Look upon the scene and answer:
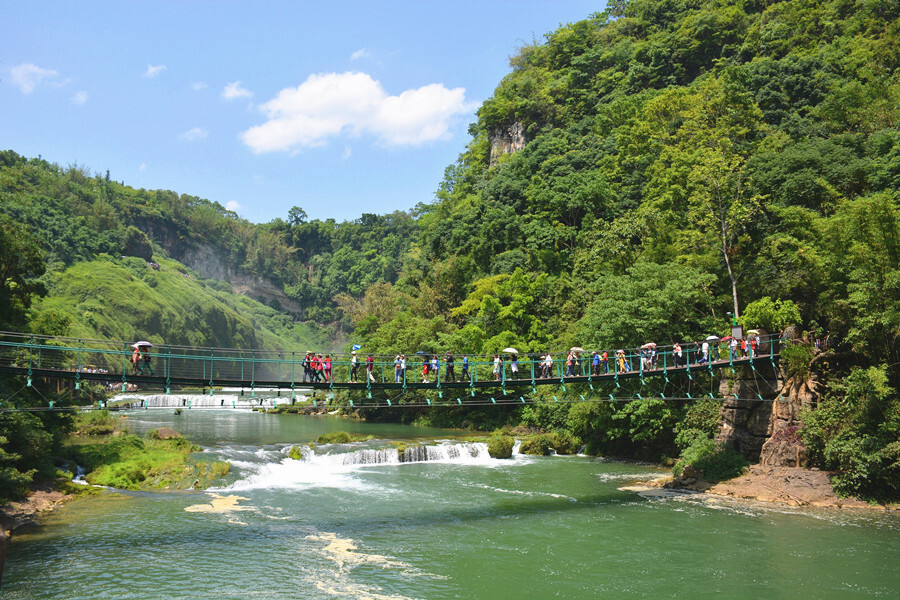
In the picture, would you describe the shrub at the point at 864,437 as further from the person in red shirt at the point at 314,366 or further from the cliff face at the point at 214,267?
the cliff face at the point at 214,267

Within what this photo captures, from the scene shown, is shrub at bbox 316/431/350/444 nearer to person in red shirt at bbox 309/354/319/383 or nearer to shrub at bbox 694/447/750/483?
person in red shirt at bbox 309/354/319/383

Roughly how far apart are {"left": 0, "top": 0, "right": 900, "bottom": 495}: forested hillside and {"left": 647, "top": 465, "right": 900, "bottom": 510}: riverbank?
80 cm

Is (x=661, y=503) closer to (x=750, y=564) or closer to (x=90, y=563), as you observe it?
(x=750, y=564)

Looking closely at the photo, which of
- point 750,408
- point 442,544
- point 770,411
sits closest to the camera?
point 442,544

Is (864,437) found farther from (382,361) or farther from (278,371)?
(382,361)

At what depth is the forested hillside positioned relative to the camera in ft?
Answer: 71.4

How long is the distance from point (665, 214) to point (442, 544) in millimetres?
23895

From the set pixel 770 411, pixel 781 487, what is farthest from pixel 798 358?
pixel 781 487

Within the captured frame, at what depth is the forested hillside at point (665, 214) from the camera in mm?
21766

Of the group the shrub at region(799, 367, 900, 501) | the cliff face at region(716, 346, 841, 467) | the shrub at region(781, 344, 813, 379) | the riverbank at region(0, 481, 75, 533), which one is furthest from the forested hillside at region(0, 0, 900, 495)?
the riverbank at region(0, 481, 75, 533)

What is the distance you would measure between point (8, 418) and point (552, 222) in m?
35.6

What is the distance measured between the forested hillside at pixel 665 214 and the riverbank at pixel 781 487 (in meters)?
0.80

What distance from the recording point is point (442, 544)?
16.2 m

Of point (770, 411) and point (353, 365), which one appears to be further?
point (770, 411)
